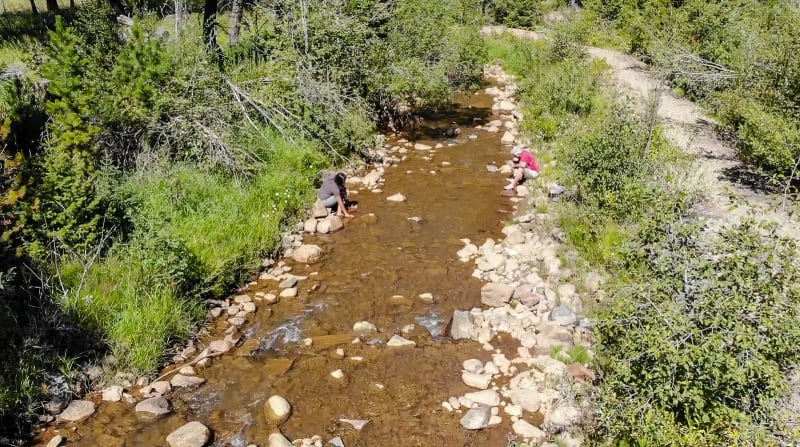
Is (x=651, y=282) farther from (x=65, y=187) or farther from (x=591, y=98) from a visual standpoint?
(x=591, y=98)

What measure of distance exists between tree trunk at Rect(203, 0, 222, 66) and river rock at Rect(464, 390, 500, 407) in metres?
9.08

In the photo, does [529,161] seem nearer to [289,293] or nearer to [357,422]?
[289,293]

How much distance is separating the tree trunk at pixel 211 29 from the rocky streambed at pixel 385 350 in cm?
494

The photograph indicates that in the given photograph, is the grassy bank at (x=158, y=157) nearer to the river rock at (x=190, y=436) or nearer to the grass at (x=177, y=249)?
the grass at (x=177, y=249)

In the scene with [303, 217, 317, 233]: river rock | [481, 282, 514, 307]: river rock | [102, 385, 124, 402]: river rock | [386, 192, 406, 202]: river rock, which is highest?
[386, 192, 406, 202]: river rock

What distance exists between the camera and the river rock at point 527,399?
6.02 m

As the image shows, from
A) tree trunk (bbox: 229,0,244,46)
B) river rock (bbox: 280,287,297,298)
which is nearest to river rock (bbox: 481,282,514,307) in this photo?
river rock (bbox: 280,287,297,298)

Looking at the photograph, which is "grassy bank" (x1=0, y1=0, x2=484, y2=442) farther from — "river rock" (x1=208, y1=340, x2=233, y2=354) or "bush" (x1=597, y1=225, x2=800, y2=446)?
"bush" (x1=597, y1=225, x2=800, y2=446)

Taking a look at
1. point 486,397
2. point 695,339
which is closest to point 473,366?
point 486,397

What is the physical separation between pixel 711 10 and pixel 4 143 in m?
17.0

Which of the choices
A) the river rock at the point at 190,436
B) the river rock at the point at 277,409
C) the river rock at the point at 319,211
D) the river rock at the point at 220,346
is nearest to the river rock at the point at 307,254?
the river rock at the point at 319,211

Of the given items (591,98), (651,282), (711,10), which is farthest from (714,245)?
(711,10)

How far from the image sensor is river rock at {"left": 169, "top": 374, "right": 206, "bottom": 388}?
6457 millimetres

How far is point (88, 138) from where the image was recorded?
8.40 m
